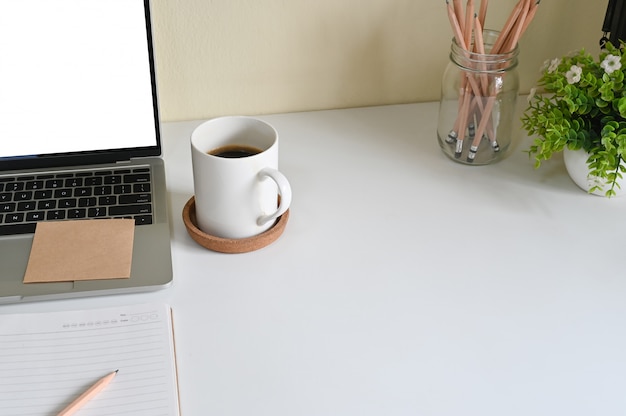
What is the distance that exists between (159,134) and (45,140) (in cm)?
14

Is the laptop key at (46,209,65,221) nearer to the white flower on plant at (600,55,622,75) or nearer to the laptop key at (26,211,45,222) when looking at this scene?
the laptop key at (26,211,45,222)

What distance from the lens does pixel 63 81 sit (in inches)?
34.7

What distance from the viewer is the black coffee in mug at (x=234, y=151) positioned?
2.83 ft

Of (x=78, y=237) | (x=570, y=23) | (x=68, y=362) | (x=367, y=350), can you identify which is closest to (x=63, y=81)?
(x=78, y=237)

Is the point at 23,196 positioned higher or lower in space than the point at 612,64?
lower

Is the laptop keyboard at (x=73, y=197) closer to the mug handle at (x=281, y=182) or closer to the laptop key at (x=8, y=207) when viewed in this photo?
the laptop key at (x=8, y=207)

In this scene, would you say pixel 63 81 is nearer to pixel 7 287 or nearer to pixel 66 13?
pixel 66 13

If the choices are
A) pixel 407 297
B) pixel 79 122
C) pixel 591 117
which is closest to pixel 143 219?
pixel 79 122

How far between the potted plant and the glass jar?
0.05 metres

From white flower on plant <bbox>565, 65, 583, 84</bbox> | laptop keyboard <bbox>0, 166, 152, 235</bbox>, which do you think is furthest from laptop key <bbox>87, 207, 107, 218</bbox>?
white flower on plant <bbox>565, 65, 583, 84</bbox>

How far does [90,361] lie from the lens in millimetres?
688

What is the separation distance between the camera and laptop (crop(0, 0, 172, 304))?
0.84 metres

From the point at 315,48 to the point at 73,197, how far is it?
420mm

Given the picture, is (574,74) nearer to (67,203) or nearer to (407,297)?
(407,297)
